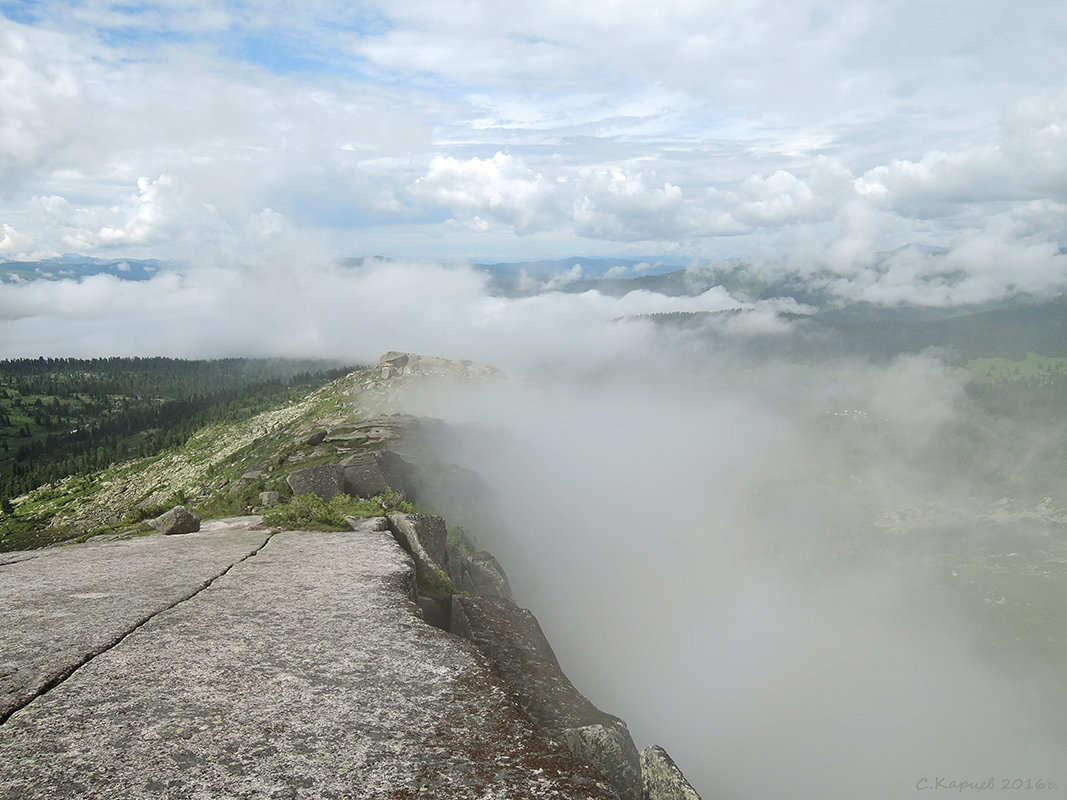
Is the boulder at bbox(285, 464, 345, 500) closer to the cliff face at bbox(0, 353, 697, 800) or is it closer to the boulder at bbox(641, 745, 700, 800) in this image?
the cliff face at bbox(0, 353, 697, 800)

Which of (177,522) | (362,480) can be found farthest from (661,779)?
(362,480)

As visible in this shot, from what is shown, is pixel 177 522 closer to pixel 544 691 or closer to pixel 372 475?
pixel 372 475

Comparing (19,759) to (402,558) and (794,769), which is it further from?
(794,769)

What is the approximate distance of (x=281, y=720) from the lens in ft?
39.8

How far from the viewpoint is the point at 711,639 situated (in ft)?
586

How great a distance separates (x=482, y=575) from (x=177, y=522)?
18864 mm

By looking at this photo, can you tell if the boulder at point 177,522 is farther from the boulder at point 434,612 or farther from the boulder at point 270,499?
the boulder at point 434,612

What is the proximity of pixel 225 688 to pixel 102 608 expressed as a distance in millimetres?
6586

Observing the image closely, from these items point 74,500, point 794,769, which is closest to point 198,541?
point 794,769

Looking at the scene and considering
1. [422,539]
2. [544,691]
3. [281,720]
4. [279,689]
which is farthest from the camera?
[422,539]

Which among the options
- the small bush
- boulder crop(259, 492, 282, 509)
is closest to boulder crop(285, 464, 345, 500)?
boulder crop(259, 492, 282, 509)

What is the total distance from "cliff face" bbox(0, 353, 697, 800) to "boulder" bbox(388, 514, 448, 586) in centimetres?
182

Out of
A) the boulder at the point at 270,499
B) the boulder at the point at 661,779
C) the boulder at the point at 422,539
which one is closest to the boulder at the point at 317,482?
the boulder at the point at 270,499

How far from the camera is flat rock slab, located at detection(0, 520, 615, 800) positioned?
407 inches
